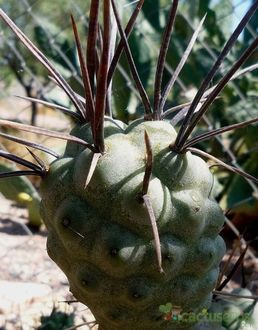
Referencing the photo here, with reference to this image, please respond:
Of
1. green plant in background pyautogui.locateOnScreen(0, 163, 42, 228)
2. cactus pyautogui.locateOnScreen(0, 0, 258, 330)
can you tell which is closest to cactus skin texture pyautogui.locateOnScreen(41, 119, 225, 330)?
cactus pyautogui.locateOnScreen(0, 0, 258, 330)

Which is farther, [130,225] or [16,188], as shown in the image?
[16,188]

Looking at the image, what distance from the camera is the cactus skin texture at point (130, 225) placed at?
100 centimetres

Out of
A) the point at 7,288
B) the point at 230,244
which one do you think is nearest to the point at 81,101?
the point at 7,288

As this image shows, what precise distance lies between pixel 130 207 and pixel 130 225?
0.03 meters

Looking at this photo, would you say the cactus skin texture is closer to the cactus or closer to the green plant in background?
the cactus

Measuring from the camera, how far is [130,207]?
996 millimetres

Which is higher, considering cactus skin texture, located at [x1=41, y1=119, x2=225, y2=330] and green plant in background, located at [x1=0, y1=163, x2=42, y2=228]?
cactus skin texture, located at [x1=41, y1=119, x2=225, y2=330]

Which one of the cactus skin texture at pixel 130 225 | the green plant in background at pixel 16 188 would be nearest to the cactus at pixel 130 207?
the cactus skin texture at pixel 130 225

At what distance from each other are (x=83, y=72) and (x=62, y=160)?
0.16 metres

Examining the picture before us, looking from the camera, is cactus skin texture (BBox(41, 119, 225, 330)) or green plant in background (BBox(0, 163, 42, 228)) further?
green plant in background (BBox(0, 163, 42, 228))

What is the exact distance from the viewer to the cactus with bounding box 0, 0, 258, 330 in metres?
1.00

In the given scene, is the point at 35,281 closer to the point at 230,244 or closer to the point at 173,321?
the point at 230,244

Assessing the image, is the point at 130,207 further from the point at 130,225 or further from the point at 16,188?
the point at 16,188

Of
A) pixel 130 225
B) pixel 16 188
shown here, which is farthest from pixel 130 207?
pixel 16 188
